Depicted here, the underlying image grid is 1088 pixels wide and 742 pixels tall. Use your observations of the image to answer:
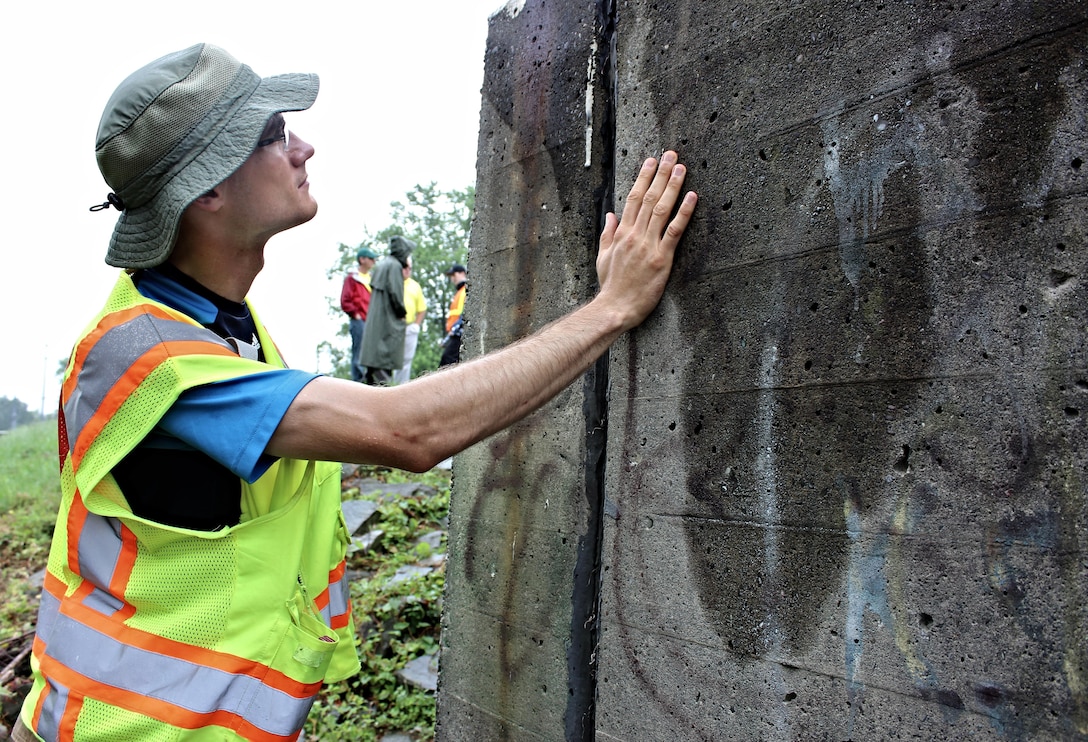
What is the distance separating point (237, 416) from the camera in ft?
5.27

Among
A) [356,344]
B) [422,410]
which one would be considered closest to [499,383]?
[422,410]

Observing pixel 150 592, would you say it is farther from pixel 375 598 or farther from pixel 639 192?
pixel 375 598

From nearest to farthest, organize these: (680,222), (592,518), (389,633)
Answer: (680,222)
(592,518)
(389,633)

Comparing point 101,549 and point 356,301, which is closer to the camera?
point 101,549

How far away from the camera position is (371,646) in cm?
478

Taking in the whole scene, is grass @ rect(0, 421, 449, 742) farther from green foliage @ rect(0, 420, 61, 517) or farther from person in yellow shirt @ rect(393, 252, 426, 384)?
person in yellow shirt @ rect(393, 252, 426, 384)

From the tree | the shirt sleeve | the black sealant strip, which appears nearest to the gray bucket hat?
the shirt sleeve

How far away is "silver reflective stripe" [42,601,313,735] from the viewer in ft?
5.41

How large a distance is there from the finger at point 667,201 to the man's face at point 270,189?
94 cm

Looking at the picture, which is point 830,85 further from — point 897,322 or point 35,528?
point 35,528

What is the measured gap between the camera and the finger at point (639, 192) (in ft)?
7.19

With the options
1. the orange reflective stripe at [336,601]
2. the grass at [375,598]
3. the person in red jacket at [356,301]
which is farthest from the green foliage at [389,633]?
the person in red jacket at [356,301]

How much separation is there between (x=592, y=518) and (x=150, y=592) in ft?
4.20

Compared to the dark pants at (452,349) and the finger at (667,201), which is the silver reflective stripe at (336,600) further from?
the dark pants at (452,349)
